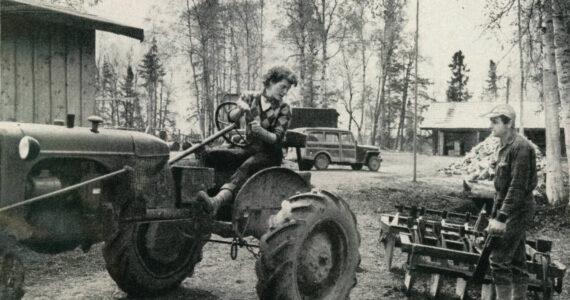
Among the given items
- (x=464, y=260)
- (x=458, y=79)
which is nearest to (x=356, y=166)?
(x=464, y=260)

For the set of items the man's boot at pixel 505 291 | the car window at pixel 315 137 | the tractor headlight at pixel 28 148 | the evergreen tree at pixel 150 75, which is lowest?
the man's boot at pixel 505 291

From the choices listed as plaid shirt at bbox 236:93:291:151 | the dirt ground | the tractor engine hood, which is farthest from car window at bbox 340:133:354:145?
the tractor engine hood

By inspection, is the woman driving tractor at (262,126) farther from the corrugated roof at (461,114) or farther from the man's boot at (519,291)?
the corrugated roof at (461,114)

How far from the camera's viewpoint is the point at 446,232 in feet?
20.1

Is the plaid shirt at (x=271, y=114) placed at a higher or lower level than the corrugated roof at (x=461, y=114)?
lower

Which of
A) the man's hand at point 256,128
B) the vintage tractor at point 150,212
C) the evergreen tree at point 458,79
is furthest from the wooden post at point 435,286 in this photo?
the evergreen tree at point 458,79

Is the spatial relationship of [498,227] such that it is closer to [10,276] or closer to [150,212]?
A: [150,212]

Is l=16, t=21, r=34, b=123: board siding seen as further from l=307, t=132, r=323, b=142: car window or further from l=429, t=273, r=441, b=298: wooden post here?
l=307, t=132, r=323, b=142: car window

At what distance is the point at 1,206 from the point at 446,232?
16.1 ft

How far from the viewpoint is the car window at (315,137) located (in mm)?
20750

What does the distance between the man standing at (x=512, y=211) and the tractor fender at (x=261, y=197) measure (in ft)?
5.92

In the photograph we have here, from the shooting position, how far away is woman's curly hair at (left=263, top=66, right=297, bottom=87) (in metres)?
4.49

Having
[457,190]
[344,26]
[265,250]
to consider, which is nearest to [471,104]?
[344,26]

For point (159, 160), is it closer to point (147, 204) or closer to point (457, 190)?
point (147, 204)
